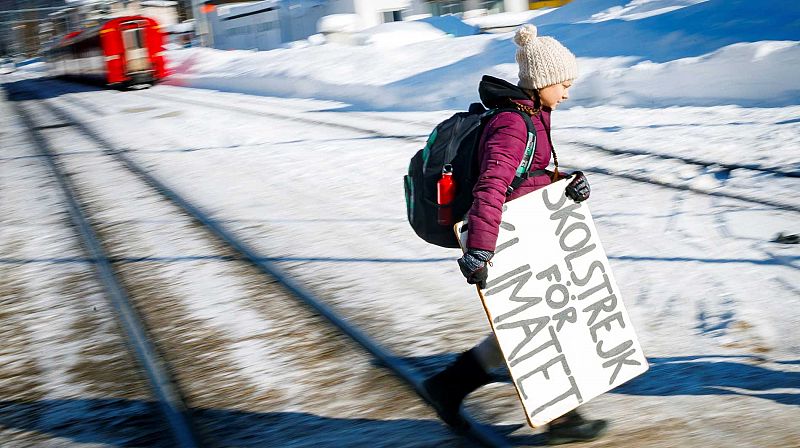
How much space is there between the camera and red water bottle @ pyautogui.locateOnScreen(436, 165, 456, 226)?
2.97 m

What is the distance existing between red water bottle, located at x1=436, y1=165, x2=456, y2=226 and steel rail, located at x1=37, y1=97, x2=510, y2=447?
2.46ft

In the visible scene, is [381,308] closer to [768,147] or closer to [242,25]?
[768,147]

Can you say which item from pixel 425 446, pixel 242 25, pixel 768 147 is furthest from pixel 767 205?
pixel 242 25

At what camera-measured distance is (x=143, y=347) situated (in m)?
4.56

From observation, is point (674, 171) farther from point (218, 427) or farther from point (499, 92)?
point (218, 427)

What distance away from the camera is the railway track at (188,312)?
3.77 metres

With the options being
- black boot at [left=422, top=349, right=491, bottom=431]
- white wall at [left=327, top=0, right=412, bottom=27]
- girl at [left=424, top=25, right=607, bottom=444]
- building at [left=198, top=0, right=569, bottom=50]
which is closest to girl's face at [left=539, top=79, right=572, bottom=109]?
girl at [left=424, top=25, right=607, bottom=444]

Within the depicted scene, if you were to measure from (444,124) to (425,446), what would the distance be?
118 cm

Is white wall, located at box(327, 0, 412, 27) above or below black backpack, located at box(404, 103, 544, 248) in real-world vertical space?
above

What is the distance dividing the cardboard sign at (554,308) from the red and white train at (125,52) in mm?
25601

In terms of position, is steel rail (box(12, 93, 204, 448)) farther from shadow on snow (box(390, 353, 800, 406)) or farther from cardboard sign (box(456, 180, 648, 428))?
cardboard sign (box(456, 180, 648, 428))

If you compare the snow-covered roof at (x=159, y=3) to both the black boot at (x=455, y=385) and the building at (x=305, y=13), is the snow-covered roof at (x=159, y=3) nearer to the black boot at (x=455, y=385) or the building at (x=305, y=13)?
the building at (x=305, y=13)

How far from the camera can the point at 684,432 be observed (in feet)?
10.5

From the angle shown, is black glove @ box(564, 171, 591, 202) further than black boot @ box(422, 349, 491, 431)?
No
